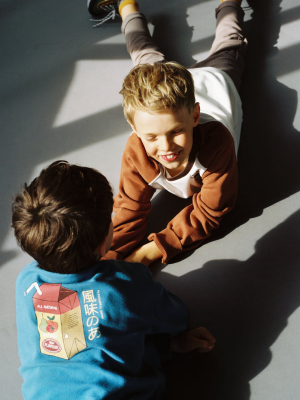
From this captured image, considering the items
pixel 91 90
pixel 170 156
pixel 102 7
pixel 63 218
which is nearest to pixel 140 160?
pixel 170 156

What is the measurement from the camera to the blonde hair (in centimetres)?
70

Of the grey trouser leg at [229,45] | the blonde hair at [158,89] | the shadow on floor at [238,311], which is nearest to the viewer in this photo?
the blonde hair at [158,89]

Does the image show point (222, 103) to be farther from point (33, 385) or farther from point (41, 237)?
point (33, 385)

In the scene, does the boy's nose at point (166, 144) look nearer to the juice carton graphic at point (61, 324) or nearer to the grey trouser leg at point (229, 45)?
the juice carton graphic at point (61, 324)

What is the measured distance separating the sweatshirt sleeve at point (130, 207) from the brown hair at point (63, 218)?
1.03 feet

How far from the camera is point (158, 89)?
706mm

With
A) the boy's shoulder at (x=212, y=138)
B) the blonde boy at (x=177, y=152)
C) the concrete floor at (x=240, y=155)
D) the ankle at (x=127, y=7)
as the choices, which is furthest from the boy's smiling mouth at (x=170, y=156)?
the ankle at (x=127, y=7)

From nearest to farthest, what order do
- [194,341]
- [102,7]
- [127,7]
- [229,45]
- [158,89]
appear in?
1. [158,89]
2. [194,341]
3. [229,45]
4. [127,7]
5. [102,7]

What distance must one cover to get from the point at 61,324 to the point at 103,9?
4.86ft

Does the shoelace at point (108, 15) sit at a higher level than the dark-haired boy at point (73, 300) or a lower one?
higher

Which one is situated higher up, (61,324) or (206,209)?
(61,324)

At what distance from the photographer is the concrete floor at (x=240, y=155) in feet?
2.74

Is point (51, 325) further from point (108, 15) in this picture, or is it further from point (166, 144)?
point (108, 15)

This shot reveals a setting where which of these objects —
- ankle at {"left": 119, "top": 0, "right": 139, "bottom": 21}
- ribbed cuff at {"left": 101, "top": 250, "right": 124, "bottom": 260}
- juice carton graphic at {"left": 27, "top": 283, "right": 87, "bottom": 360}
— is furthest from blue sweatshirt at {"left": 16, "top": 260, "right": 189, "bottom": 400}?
ankle at {"left": 119, "top": 0, "right": 139, "bottom": 21}
